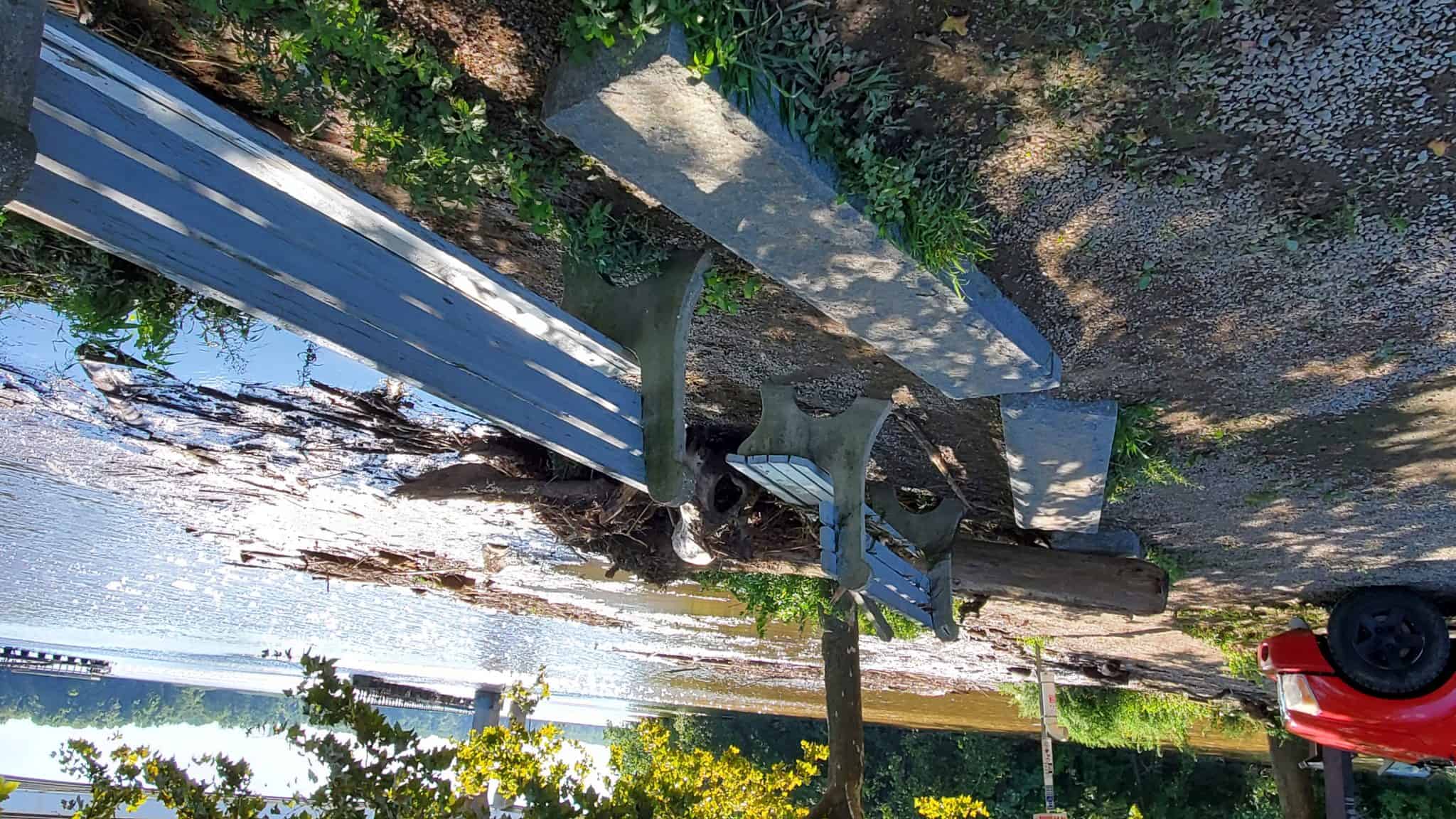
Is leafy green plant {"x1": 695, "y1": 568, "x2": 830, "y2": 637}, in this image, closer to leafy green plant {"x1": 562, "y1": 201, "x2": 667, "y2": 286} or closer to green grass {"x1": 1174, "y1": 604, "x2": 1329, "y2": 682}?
green grass {"x1": 1174, "y1": 604, "x2": 1329, "y2": 682}

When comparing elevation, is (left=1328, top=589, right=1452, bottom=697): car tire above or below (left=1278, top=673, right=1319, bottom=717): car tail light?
above

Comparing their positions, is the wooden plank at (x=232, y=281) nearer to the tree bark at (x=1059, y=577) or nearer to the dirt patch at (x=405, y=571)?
the tree bark at (x=1059, y=577)

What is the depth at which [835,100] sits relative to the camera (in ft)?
7.92

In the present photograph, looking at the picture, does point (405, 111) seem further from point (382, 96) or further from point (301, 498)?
point (301, 498)

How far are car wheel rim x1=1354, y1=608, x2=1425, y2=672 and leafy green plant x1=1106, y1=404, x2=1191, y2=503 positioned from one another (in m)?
2.37

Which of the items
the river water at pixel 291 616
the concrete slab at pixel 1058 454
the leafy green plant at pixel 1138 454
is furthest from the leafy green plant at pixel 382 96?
the leafy green plant at pixel 1138 454

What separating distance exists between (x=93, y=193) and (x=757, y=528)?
4.43m

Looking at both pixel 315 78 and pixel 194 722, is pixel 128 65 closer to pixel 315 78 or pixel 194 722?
pixel 315 78

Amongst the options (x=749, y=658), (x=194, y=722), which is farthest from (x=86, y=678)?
(x=749, y=658)

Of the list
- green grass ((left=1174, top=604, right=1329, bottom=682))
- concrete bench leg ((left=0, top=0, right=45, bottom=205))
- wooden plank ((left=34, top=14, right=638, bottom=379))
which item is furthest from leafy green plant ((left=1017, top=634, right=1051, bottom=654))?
concrete bench leg ((left=0, top=0, right=45, bottom=205))

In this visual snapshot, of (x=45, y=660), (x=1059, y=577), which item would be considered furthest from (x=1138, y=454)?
(x=45, y=660)

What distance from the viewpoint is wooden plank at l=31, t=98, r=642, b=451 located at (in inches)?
70.9

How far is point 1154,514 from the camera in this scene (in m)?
5.18

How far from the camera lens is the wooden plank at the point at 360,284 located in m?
1.80
